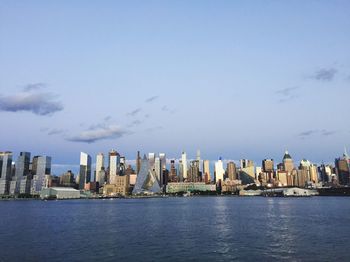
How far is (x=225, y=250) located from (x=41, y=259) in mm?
22286

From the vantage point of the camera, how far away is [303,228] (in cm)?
6569

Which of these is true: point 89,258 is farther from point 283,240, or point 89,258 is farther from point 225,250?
point 283,240

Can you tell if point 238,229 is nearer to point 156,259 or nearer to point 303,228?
point 303,228

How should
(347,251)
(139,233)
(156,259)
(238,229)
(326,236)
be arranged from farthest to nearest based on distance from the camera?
(238,229) < (139,233) < (326,236) < (347,251) < (156,259)

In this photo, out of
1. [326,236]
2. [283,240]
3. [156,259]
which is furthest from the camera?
[326,236]

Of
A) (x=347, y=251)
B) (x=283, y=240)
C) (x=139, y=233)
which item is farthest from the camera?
(x=139, y=233)

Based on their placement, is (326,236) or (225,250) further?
(326,236)

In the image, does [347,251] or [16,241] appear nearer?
[347,251]

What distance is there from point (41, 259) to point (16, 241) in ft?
54.7

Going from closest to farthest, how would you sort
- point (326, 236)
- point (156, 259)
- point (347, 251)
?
point (156, 259)
point (347, 251)
point (326, 236)

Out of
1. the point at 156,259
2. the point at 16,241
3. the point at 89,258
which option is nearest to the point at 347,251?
the point at 156,259

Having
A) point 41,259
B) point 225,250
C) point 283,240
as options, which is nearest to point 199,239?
point 225,250

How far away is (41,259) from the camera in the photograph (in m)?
39.8

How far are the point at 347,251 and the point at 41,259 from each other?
3654cm
